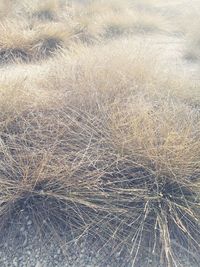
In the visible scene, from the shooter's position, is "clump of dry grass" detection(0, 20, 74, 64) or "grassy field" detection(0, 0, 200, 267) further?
"clump of dry grass" detection(0, 20, 74, 64)

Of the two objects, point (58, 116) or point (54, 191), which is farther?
point (58, 116)

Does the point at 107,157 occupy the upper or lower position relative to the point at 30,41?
upper

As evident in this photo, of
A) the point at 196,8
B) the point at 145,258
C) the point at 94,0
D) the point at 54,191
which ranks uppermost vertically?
the point at 54,191

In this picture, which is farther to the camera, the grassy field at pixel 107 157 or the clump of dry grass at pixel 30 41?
the clump of dry grass at pixel 30 41

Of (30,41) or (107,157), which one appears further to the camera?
(30,41)

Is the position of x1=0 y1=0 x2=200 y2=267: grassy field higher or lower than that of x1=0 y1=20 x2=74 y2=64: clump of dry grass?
higher

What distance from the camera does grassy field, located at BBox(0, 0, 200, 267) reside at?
1.99m

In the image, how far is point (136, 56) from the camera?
3.65m

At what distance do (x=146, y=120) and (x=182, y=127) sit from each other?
28 cm

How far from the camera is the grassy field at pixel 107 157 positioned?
199cm

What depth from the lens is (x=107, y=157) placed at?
225 cm

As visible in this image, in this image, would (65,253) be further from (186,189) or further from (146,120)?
(146,120)

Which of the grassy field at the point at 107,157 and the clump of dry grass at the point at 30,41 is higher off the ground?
the grassy field at the point at 107,157

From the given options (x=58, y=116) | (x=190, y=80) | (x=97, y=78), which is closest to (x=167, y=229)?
(x=58, y=116)
